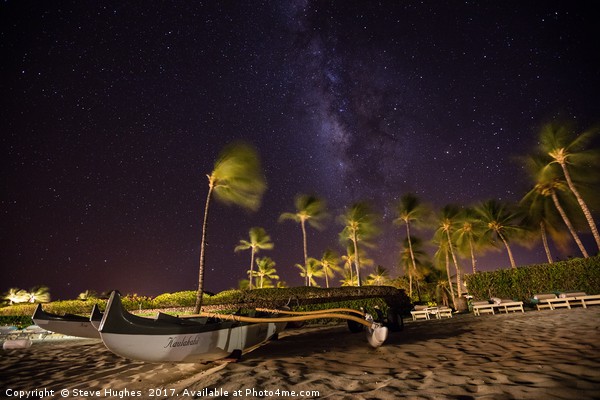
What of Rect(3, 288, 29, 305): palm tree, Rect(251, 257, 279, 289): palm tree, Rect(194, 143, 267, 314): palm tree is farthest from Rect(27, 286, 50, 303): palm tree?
Rect(194, 143, 267, 314): palm tree

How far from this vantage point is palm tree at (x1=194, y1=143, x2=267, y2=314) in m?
19.8

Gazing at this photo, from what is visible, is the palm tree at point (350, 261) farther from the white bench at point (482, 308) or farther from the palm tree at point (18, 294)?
the palm tree at point (18, 294)

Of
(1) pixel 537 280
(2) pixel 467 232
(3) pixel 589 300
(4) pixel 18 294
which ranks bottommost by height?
(3) pixel 589 300

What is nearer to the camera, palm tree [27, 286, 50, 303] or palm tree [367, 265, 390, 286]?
palm tree [27, 286, 50, 303]

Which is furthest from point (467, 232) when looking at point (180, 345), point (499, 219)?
point (180, 345)

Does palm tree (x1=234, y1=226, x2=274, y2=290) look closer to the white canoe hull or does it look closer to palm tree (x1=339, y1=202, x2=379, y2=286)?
palm tree (x1=339, y1=202, x2=379, y2=286)

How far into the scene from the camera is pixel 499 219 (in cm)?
3462

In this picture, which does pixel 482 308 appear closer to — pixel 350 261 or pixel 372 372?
Result: pixel 372 372

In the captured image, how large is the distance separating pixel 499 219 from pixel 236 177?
3461 centimetres

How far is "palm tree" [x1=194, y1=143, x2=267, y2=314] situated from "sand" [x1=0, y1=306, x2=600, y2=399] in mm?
13707

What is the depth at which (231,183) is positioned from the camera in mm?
20328

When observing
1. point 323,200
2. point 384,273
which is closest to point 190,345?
point 323,200

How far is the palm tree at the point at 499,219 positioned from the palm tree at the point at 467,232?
136 cm

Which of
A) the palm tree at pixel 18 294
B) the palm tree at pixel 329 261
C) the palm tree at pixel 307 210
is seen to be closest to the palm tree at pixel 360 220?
the palm tree at pixel 307 210
